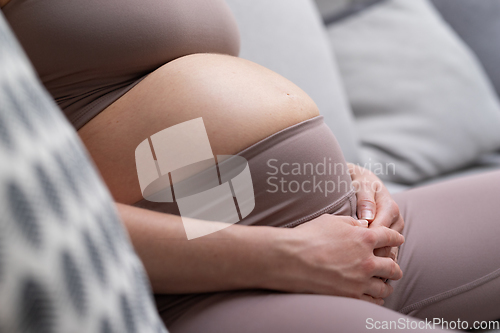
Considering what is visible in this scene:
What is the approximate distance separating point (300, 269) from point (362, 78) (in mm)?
953

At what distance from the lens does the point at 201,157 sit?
0.55 meters

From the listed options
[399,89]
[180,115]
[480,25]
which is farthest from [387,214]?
[480,25]

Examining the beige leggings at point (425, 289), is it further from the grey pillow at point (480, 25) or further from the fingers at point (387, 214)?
the grey pillow at point (480, 25)

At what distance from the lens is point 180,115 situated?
56 centimetres

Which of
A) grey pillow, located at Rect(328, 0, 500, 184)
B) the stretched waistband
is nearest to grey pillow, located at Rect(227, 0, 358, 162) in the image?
grey pillow, located at Rect(328, 0, 500, 184)

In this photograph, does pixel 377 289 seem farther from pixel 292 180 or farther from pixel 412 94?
pixel 412 94

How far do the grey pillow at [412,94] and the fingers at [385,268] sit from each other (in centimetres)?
64

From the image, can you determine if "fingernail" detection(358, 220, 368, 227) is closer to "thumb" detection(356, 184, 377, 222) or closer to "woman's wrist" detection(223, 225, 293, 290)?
"thumb" detection(356, 184, 377, 222)

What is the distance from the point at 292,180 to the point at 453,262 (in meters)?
0.32

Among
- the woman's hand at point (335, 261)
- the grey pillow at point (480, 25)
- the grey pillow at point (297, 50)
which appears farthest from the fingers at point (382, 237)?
the grey pillow at point (480, 25)

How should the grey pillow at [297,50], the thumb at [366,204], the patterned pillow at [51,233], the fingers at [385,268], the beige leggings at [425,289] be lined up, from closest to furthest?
the patterned pillow at [51,233], the beige leggings at [425,289], the fingers at [385,268], the thumb at [366,204], the grey pillow at [297,50]

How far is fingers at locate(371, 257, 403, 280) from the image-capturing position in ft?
1.78

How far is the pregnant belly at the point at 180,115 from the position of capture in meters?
0.55

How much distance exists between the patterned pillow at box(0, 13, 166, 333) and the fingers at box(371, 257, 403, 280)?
Answer: 36 cm
